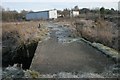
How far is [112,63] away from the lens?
7.85 metres

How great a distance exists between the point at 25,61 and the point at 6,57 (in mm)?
1423

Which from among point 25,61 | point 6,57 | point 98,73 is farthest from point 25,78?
point 6,57

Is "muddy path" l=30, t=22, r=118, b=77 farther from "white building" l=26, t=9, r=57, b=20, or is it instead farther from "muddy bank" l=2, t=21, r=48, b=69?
"white building" l=26, t=9, r=57, b=20

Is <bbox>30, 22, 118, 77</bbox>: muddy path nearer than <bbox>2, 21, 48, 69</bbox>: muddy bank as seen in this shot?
Yes

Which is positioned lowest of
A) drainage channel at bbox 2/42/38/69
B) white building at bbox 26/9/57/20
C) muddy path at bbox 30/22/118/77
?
drainage channel at bbox 2/42/38/69

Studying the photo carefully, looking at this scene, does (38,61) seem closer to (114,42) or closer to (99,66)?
(99,66)

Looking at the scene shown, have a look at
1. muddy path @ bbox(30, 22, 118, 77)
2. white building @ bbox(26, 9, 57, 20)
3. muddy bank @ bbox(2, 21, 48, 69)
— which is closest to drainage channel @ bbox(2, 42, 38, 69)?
muddy bank @ bbox(2, 21, 48, 69)

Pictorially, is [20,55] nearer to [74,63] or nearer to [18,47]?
[18,47]

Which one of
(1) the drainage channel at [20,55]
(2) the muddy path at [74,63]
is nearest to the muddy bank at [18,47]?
(1) the drainage channel at [20,55]

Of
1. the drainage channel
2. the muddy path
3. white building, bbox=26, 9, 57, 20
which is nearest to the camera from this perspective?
the muddy path

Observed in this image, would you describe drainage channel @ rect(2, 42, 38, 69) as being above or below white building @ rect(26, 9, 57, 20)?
below

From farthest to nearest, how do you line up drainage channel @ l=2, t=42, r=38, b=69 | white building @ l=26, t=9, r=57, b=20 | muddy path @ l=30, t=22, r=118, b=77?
1. white building @ l=26, t=9, r=57, b=20
2. drainage channel @ l=2, t=42, r=38, b=69
3. muddy path @ l=30, t=22, r=118, b=77

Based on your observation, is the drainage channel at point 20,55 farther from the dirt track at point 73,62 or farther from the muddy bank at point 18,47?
the dirt track at point 73,62

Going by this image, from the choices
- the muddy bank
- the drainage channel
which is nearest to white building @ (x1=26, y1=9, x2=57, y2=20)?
the muddy bank
